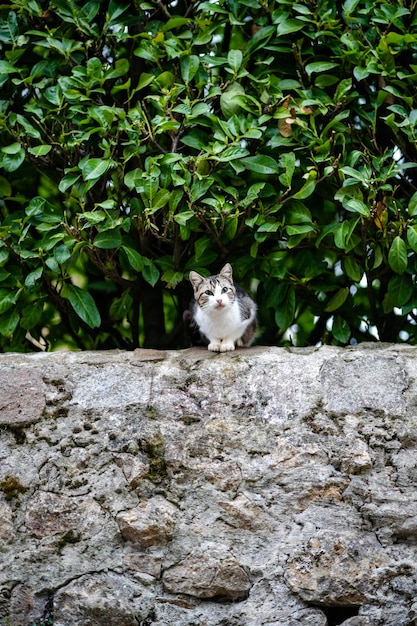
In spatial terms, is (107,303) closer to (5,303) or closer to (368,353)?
(5,303)

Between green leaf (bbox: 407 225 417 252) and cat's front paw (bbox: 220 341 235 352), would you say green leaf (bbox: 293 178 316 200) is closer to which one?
green leaf (bbox: 407 225 417 252)

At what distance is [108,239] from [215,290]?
599mm

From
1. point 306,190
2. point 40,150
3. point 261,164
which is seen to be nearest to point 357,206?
point 306,190

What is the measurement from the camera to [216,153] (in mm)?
4387

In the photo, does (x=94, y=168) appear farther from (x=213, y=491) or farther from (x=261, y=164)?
(x=213, y=491)

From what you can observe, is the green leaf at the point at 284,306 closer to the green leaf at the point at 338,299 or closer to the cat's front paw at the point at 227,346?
the green leaf at the point at 338,299

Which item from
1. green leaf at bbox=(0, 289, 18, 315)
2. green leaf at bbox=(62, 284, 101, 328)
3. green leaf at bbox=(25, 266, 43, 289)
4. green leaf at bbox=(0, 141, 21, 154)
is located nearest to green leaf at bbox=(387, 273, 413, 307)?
green leaf at bbox=(62, 284, 101, 328)

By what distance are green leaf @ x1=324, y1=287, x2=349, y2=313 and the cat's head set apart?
1.74 feet

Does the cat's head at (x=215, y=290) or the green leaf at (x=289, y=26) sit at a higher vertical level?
the green leaf at (x=289, y=26)

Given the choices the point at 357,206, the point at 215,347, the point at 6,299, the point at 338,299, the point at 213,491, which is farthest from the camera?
the point at 338,299

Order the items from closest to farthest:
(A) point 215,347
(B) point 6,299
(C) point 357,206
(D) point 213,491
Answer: (D) point 213,491 < (C) point 357,206 < (A) point 215,347 < (B) point 6,299

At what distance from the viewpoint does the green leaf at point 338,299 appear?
4766 millimetres

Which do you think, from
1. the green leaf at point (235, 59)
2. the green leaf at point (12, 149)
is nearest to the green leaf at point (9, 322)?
the green leaf at point (12, 149)

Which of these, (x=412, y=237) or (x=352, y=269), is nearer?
(x=412, y=237)
